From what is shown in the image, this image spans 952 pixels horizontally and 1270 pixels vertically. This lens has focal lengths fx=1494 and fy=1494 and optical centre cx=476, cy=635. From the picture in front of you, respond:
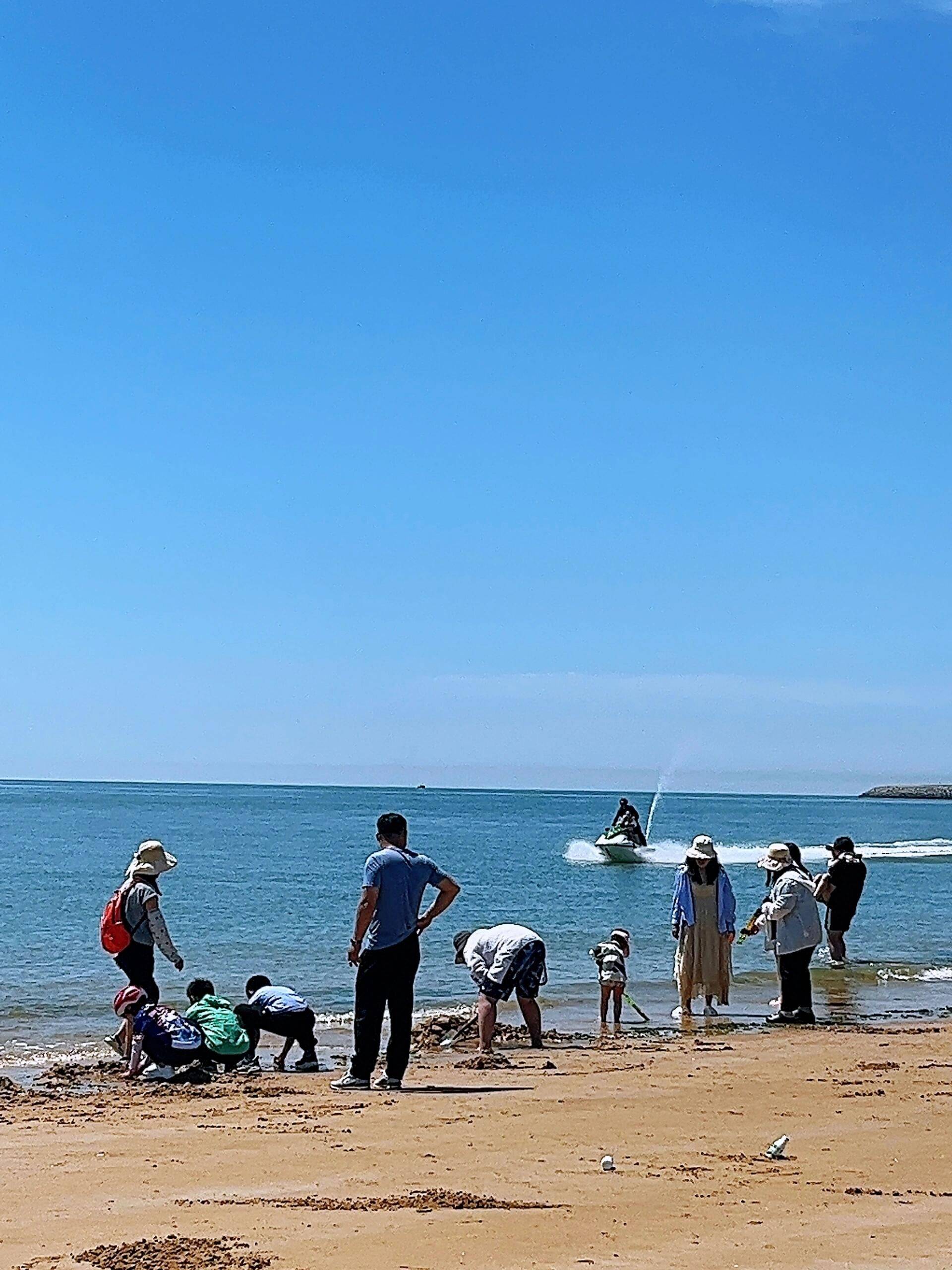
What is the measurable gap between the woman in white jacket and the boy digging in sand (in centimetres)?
133

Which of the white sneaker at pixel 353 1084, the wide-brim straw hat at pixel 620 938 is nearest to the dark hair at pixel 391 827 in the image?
the white sneaker at pixel 353 1084

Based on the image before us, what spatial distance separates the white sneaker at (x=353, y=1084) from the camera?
9852mm

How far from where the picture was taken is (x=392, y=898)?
32.1ft

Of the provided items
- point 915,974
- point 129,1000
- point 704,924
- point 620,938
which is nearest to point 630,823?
point 915,974

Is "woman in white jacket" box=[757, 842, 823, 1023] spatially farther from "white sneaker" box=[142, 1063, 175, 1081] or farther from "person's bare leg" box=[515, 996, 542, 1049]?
"white sneaker" box=[142, 1063, 175, 1081]

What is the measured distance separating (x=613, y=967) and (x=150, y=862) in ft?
15.7

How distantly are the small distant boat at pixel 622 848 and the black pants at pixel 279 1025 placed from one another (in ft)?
115

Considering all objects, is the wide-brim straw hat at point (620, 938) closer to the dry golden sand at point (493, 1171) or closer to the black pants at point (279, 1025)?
the dry golden sand at point (493, 1171)

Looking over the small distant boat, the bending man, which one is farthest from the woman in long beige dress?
the small distant boat

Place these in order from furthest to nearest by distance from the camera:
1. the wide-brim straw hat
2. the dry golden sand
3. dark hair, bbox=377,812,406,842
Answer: the wide-brim straw hat < dark hair, bbox=377,812,406,842 < the dry golden sand

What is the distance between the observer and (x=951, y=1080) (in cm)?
1032

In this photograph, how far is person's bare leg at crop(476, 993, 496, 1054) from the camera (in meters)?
11.6

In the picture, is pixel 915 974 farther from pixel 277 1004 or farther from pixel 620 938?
pixel 277 1004

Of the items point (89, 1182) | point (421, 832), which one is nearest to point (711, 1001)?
point (89, 1182)
